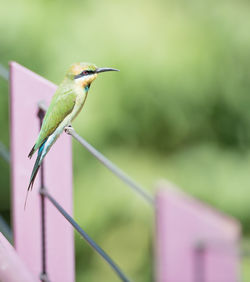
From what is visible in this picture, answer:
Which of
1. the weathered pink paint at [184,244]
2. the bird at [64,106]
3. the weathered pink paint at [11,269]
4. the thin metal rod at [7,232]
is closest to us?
the weathered pink paint at [11,269]

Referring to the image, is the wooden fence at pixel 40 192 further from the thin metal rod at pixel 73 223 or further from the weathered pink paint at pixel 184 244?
the weathered pink paint at pixel 184 244

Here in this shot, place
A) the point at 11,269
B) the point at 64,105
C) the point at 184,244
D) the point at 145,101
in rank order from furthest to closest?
1. the point at 145,101
2. the point at 184,244
3. the point at 64,105
4. the point at 11,269

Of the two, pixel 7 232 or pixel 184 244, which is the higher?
pixel 7 232

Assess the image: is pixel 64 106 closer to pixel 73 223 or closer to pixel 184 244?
pixel 73 223

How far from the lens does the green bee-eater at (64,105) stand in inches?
19.3

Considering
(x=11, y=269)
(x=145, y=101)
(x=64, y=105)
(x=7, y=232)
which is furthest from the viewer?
(x=145, y=101)

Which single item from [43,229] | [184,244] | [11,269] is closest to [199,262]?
[184,244]

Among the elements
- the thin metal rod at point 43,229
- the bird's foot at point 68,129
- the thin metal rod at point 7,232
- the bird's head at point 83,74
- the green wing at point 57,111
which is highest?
the bird's head at point 83,74

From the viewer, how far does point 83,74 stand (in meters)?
0.51

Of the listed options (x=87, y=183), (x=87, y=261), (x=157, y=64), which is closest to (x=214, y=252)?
(x=87, y=261)

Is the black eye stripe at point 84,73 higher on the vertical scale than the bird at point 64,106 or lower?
higher

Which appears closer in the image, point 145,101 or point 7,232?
point 7,232

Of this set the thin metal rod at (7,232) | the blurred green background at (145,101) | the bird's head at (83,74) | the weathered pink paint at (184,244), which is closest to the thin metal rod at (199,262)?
the weathered pink paint at (184,244)

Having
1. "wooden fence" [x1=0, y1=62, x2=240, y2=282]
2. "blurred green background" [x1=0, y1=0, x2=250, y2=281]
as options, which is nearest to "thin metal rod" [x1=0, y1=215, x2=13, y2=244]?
"wooden fence" [x1=0, y1=62, x2=240, y2=282]
